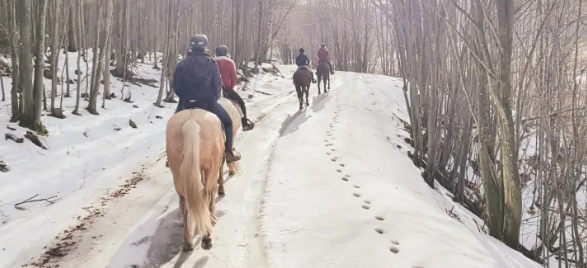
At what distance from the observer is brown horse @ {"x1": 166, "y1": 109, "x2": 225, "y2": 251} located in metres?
4.39

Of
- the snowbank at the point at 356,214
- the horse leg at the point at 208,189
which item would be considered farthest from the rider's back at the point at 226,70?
the horse leg at the point at 208,189

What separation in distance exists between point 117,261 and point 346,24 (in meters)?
39.5

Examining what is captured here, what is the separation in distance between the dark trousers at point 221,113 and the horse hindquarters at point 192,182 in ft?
3.43

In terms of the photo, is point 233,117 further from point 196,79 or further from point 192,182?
point 192,182

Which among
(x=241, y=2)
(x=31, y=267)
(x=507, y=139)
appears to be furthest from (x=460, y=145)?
(x=241, y=2)

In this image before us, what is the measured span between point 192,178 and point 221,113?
1508 mm

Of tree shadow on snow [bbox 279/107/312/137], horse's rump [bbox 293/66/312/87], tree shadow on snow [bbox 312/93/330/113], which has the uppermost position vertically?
horse's rump [bbox 293/66/312/87]

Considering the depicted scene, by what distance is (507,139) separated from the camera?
20.6 ft

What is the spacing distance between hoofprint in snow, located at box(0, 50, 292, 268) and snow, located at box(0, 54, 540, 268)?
0.08 ft

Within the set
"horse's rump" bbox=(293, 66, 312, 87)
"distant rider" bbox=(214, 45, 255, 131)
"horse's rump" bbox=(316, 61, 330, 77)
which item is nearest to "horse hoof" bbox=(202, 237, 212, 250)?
"distant rider" bbox=(214, 45, 255, 131)

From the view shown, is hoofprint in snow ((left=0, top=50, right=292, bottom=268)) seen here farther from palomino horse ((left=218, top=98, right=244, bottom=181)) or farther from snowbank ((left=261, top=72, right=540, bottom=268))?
snowbank ((left=261, top=72, right=540, bottom=268))

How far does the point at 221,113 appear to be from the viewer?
5711mm

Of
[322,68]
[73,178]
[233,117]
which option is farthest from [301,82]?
[73,178]

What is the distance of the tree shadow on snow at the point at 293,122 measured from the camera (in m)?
11.3
